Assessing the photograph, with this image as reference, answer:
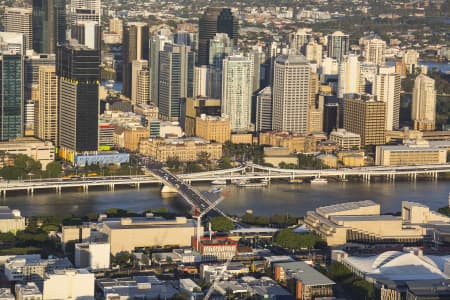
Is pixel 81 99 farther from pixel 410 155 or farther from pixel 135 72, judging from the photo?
pixel 135 72

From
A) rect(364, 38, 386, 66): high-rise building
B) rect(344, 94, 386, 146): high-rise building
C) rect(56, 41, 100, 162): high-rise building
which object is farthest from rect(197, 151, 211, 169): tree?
rect(364, 38, 386, 66): high-rise building

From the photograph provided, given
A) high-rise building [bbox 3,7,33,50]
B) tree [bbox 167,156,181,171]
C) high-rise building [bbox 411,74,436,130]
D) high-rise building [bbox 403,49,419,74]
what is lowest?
tree [bbox 167,156,181,171]

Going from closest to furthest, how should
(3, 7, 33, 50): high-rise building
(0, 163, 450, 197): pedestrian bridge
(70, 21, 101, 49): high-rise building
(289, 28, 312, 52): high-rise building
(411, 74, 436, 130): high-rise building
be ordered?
(0, 163, 450, 197): pedestrian bridge
(411, 74, 436, 130): high-rise building
(3, 7, 33, 50): high-rise building
(70, 21, 101, 49): high-rise building
(289, 28, 312, 52): high-rise building

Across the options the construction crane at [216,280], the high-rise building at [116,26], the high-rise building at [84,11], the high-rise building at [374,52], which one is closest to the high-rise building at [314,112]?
the high-rise building at [374,52]

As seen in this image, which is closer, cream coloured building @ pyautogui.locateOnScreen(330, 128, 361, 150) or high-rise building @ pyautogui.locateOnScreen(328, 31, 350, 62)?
cream coloured building @ pyautogui.locateOnScreen(330, 128, 361, 150)

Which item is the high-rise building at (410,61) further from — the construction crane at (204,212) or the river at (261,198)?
the construction crane at (204,212)

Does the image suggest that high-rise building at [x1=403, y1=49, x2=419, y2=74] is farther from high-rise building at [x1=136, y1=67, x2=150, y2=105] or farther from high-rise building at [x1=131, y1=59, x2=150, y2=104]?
high-rise building at [x1=136, y1=67, x2=150, y2=105]

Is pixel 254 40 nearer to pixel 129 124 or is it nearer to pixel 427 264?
pixel 129 124
